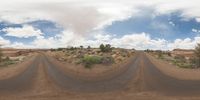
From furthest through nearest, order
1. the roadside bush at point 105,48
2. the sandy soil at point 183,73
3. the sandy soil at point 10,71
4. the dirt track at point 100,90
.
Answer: the roadside bush at point 105,48, the sandy soil at point 10,71, the sandy soil at point 183,73, the dirt track at point 100,90

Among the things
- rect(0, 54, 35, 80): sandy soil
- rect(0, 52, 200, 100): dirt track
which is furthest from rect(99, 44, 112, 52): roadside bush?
rect(0, 52, 200, 100): dirt track

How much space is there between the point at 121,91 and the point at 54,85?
487cm

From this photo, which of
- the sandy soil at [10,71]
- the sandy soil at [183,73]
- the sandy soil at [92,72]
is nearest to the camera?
the sandy soil at [183,73]

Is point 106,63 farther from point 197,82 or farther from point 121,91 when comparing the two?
point 121,91

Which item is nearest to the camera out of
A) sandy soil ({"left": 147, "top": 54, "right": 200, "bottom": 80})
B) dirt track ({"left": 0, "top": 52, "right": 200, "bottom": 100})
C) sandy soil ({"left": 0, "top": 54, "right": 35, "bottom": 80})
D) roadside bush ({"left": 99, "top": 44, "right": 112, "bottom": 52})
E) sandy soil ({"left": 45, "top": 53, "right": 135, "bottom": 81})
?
dirt track ({"left": 0, "top": 52, "right": 200, "bottom": 100})

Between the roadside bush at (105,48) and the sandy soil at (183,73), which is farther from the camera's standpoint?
the roadside bush at (105,48)

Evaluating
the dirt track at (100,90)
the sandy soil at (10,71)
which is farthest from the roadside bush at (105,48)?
the dirt track at (100,90)

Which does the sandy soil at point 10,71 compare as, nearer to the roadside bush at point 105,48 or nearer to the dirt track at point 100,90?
the dirt track at point 100,90

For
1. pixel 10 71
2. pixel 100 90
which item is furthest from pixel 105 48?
pixel 100 90

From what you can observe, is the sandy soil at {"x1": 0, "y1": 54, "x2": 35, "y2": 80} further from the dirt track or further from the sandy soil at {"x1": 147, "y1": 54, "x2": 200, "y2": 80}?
the sandy soil at {"x1": 147, "y1": 54, "x2": 200, "y2": 80}

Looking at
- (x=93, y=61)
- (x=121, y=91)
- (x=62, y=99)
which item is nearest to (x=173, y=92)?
(x=121, y=91)

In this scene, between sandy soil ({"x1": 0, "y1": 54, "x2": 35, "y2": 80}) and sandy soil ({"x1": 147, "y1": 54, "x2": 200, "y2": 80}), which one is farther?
sandy soil ({"x1": 0, "y1": 54, "x2": 35, "y2": 80})

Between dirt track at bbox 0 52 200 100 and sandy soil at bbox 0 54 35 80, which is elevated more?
sandy soil at bbox 0 54 35 80

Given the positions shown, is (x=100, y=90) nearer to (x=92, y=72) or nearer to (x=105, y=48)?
(x=92, y=72)
